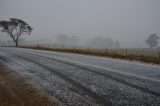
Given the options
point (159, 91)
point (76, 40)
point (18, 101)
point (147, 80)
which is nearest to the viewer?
point (18, 101)

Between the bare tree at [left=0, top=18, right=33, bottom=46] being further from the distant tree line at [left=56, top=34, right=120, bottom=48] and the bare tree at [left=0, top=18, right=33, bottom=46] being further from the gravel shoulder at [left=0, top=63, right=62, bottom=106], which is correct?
the distant tree line at [left=56, top=34, right=120, bottom=48]

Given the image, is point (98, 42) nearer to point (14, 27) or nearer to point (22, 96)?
point (14, 27)

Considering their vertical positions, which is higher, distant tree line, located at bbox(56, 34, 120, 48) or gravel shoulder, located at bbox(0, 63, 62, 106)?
distant tree line, located at bbox(56, 34, 120, 48)

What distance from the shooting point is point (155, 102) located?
4273 millimetres

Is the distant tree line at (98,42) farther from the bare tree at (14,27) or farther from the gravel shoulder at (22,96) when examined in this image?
the gravel shoulder at (22,96)

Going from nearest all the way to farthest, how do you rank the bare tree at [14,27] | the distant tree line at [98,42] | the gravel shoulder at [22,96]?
the gravel shoulder at [22,96], the bare tree at [14,27], the distant tree line at [98,42]

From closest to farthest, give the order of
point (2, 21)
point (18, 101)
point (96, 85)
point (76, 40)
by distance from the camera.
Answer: point (18, 101) → point (96, 85) → point (2, 21) → point (76, 40)

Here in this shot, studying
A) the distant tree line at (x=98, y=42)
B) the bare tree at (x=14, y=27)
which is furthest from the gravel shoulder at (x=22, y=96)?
the distant tree line at (x=98, y=42)

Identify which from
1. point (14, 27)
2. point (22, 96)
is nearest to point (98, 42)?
point (14, 27)

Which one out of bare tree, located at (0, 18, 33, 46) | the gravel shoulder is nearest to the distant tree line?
bare tree, located at (0, 18, 33, 46)

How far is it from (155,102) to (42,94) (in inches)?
122

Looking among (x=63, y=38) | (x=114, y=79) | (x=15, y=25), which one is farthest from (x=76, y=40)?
(x=114, y=79)

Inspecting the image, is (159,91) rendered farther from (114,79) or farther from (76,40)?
(76,40)

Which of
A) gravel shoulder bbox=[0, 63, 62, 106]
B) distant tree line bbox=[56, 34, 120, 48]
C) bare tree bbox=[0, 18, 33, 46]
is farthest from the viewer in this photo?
distant tree line bbox=[56, 34, 120, 48]
